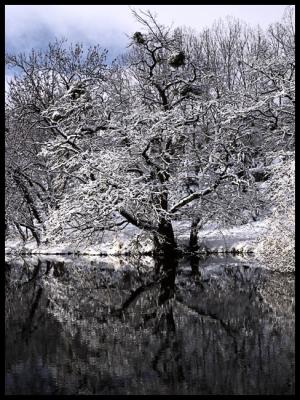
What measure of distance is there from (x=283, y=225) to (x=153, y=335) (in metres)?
8.10

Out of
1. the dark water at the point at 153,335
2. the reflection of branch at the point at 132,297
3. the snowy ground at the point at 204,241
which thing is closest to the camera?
the dark water at the point at 153,335

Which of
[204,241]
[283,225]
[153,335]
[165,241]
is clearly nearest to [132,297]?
[153,335]

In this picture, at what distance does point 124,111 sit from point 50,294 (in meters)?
10.9

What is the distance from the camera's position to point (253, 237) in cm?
2258

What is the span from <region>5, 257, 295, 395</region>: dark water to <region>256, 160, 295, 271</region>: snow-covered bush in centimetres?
96

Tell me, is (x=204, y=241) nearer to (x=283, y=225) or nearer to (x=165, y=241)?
(x=165, y=241)

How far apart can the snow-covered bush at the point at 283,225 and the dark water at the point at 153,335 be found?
957mm

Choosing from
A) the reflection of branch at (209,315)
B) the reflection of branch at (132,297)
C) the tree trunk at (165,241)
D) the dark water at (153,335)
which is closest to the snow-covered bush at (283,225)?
the dark water at (153,335)

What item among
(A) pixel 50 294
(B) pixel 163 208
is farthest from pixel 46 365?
(B) pixel 163 208

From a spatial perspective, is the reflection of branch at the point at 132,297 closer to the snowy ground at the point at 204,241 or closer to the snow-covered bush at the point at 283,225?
the snow-covered bush at the point at 283,225

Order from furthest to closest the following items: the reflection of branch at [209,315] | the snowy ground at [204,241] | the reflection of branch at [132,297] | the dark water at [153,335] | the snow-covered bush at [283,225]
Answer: the snowy ground at [204,241] → the snow-covered bush at [283,225] → the reflection of branch at [132,297] → the reflection of branch at [209,315] → the dark water at [153,335]

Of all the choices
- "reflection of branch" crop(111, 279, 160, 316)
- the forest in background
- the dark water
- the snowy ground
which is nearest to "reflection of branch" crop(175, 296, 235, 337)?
the dark water

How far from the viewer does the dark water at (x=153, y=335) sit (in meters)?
5.87

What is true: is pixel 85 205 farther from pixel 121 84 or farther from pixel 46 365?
pixel 46 365
